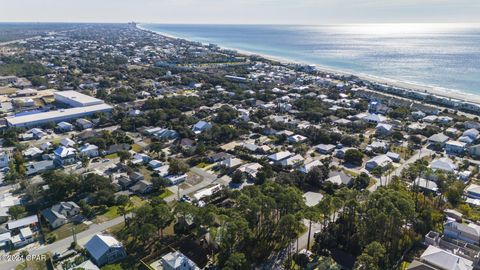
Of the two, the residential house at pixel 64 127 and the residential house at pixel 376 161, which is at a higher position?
the residential house at pixel 376 161

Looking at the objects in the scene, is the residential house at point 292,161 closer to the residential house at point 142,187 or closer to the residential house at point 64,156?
the residential house at point 142,187

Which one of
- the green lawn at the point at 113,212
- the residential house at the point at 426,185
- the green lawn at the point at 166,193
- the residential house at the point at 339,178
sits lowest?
the green lawn at the point at 166,193

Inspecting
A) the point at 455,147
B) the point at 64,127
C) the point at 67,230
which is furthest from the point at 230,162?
the point at 455,147

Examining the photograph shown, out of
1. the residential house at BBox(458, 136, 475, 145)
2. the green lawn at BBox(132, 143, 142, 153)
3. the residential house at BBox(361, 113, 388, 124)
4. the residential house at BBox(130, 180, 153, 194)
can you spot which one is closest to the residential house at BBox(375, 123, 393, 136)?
the residential house at BBox(361, 113, 388, 124)

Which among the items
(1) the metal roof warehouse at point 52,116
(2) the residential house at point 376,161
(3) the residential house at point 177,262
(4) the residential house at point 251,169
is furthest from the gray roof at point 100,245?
(1) the metal roof warehouse at point 52,116

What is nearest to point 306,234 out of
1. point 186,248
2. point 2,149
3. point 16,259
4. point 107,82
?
point 186,248
